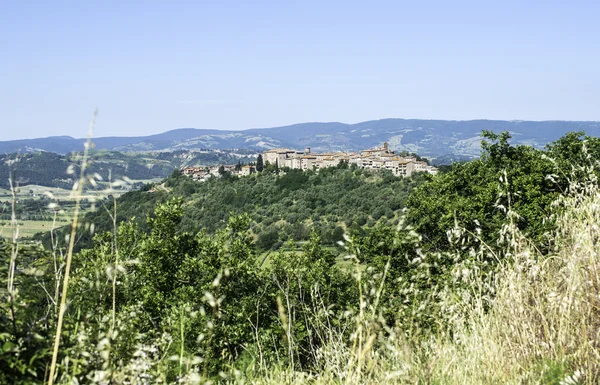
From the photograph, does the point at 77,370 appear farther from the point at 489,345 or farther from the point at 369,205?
the point at 369,205

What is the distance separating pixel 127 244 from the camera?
19578mm

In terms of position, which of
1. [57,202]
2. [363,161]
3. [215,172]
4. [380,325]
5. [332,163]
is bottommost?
[215,172]

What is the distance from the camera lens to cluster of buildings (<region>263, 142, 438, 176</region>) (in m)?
130

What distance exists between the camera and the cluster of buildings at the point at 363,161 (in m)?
130

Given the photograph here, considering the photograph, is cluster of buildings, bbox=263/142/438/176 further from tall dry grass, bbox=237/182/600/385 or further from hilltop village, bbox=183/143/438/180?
tall dry grass, bbox=237/182/600/385

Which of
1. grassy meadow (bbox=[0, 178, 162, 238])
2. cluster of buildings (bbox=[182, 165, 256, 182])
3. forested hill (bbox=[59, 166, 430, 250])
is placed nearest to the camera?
grassy meadow (bbox=[0, 178, 162, 238])

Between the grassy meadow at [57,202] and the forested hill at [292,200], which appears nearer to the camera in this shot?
the grassy meadow at [57,202]

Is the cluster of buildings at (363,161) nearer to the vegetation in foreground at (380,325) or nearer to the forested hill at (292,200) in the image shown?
the forested hill at (292,200)

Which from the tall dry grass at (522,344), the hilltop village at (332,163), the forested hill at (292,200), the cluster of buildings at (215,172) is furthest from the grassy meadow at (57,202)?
the cluster of buildings at (215,172)

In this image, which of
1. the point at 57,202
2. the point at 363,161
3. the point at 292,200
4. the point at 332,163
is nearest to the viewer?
the point at 57,202

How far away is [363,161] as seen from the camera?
149m

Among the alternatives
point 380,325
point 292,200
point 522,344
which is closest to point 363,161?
point 292,200

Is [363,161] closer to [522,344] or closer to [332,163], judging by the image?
[332,163]

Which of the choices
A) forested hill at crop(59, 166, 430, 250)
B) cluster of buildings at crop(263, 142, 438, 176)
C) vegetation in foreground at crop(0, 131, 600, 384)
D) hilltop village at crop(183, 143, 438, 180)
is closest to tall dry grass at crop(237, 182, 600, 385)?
vegetation in foreground at crop(0, 131, 600, 384)
